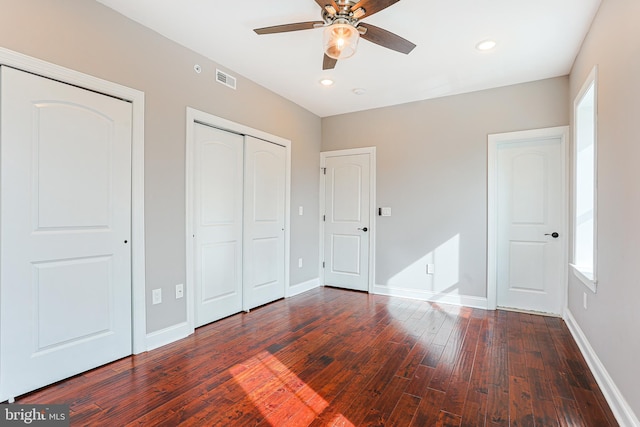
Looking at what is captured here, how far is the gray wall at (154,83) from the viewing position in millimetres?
2059

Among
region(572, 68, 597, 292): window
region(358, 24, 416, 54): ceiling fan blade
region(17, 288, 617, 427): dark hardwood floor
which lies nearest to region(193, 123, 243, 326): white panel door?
region(17, 288, 617, 427): dark hardwood floor

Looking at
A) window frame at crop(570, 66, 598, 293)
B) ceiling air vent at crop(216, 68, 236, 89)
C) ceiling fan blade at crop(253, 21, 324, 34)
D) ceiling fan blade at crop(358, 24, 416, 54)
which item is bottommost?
window frame at crop(570, 66, 598, 293)

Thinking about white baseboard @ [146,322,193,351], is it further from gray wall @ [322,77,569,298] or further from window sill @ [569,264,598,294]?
window sill @ [569,264,598,294]

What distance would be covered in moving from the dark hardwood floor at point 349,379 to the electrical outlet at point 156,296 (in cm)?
39

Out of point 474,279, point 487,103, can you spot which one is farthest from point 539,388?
point 487,103

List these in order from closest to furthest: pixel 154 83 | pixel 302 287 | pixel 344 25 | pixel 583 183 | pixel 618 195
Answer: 1. pixel 618 195
2. pixel 344 25
3. pixel 154 83
4. pixel 583 183
5. pixel 302 287

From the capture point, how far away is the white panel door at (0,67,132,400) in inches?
76.0

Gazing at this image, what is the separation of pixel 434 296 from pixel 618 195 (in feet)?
8.34

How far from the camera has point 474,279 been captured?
3.91m

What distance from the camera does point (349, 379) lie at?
2232mm

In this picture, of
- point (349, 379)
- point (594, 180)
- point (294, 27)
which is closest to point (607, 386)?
point (594, 180)

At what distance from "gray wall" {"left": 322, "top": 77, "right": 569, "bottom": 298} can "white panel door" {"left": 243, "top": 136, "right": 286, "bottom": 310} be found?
4.47 feet

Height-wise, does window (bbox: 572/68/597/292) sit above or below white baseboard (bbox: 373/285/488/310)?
above

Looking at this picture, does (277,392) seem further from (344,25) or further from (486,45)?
(486,45)
